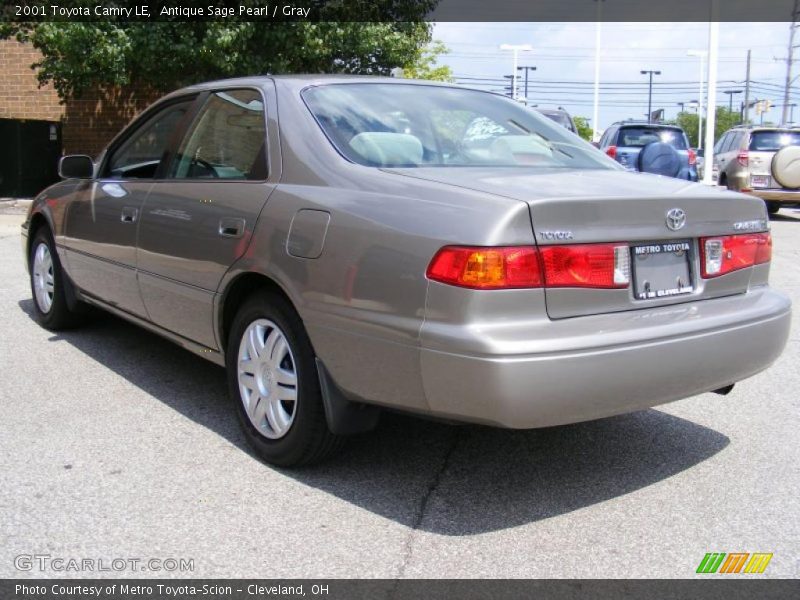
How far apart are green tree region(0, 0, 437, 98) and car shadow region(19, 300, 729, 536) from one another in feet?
32.4

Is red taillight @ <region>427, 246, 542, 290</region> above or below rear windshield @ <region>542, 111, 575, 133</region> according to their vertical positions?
below

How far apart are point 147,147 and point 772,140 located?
15060 mm

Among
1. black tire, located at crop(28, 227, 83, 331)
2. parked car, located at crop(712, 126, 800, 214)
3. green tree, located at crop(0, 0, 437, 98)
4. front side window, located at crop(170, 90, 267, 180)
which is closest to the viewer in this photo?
front side window, located at crop(170, 90, 267, 180)

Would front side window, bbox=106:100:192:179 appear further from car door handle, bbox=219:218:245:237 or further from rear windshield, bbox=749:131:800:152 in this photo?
rear windshield, bbox=749:131:800:152

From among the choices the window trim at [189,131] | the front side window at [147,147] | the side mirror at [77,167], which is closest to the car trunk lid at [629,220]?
the window trim at [189,131]

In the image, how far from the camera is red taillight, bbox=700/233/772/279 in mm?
3463

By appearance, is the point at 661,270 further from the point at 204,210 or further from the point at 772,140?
the point at 772,140

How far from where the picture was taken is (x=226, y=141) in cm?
428

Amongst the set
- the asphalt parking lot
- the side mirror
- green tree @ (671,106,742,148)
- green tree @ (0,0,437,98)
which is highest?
green tree @ (671,106,742,148)

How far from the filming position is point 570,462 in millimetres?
3879

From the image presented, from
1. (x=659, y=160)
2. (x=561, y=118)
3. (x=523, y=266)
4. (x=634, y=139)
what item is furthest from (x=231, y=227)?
(x=634, y=139)

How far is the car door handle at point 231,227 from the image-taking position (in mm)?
3801

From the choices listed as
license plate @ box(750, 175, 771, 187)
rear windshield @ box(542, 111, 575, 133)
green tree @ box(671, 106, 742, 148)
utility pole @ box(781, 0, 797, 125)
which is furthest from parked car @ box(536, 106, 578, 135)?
green tree @ box(671, 106, 742, 148)

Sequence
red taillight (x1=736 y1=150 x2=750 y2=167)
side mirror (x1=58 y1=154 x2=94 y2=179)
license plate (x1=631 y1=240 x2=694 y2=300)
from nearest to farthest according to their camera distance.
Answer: license plate (x1=631 y1=240 x2=694 y2=300), side mirror (x1=58 y1=154 x2=94 y2=179), red taillight (x1=736 y1=150 x2=750 y2=167)
